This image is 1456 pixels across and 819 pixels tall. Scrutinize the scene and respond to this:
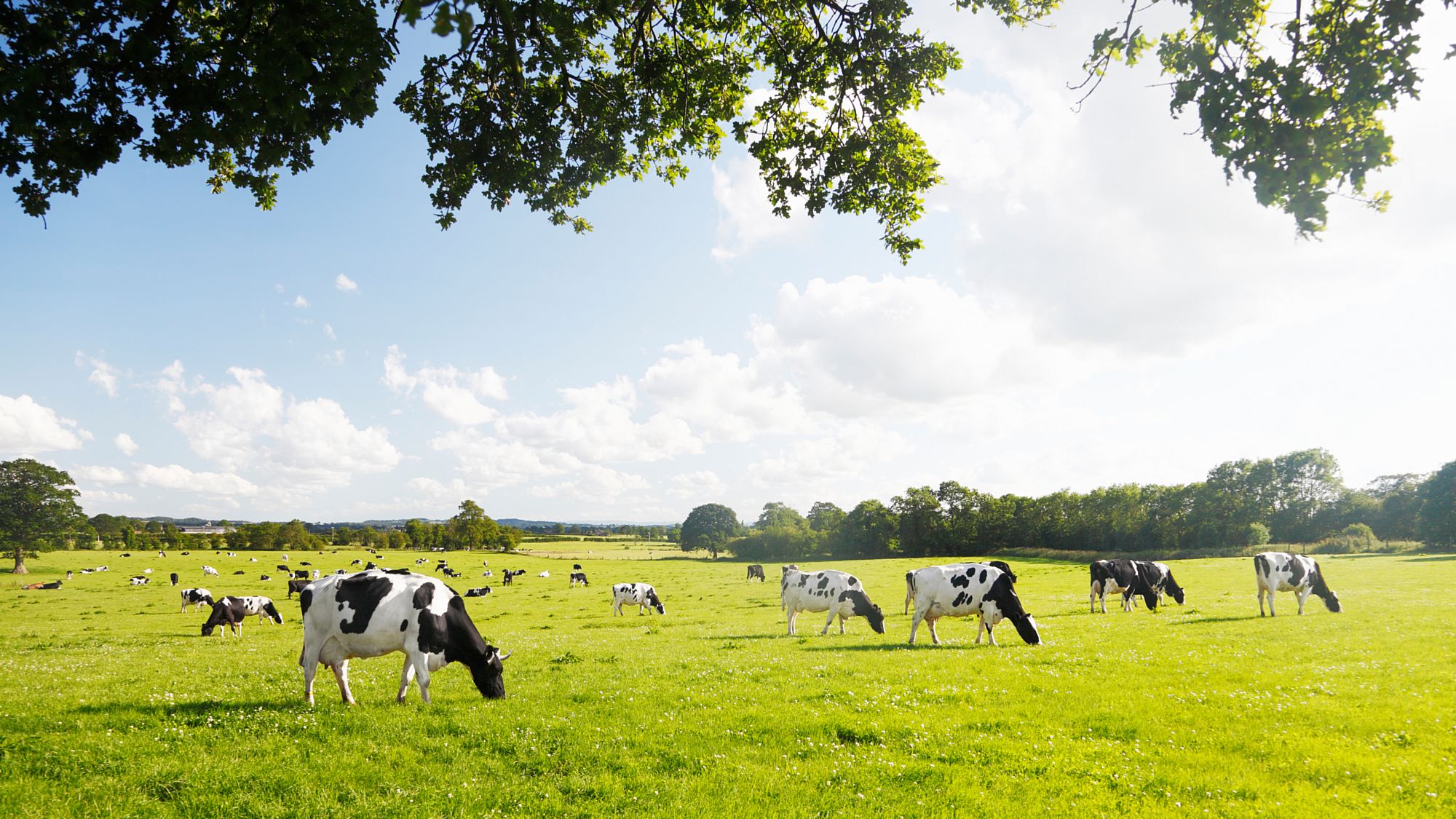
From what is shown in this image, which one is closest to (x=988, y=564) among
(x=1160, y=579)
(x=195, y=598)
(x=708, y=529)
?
(x=1160, y=579)

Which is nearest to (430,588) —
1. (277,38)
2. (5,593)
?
(277,38)

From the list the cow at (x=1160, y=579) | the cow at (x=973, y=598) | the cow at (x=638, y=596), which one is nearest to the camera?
the cow at (x=973, y=598)

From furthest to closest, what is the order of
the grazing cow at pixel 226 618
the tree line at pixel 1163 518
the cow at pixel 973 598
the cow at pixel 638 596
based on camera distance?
the tree line at pixel 1163 518 < the cow at pixel 638 596 < the grazing cow at pixel 226 618 < the cow at pixel 973 598

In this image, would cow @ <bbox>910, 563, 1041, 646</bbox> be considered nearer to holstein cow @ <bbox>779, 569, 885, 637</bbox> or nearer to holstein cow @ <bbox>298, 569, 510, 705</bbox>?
holstein cow @ <bbox>779, 569, 885, 637</bbox>

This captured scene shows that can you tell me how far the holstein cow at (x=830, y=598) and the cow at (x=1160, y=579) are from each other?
1560 centimetres

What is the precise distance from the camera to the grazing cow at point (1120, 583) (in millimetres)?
27766

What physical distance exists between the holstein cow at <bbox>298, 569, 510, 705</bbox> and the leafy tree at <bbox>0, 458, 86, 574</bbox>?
8491 cm

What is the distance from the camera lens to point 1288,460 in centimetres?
8969

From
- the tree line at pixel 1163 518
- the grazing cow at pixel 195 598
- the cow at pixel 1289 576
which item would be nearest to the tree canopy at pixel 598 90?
the cow at pixel 1289 576

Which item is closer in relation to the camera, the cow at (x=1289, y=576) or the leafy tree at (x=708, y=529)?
the cow at (x=1289, y=576)

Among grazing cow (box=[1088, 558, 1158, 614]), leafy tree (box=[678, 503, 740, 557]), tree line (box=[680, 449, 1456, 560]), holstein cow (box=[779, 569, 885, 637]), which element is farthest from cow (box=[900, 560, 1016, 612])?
leafy tree (box=[678, 503, 740, 557])

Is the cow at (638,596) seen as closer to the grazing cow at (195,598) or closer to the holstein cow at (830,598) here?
the holstein cow at (830,598)

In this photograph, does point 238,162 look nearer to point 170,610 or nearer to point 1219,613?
point 1219,613

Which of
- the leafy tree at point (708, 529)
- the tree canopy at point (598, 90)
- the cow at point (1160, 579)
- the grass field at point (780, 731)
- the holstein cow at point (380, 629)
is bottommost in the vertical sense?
the leafy tree at point (708, 529)
